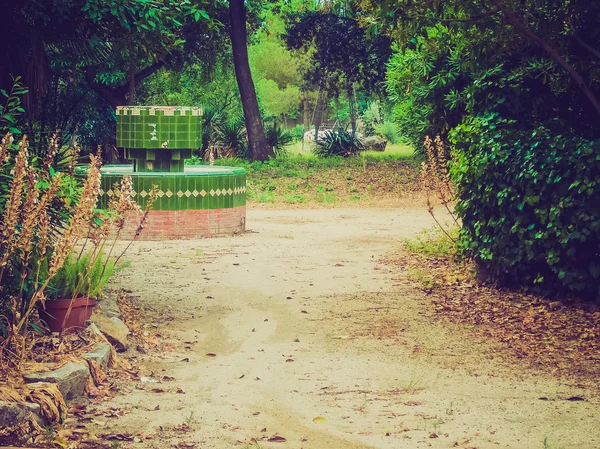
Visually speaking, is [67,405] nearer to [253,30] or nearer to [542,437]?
[542,437]

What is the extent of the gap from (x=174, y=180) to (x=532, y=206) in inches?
286

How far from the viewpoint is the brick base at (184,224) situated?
14375 millimetres

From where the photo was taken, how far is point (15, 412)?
5020 mm

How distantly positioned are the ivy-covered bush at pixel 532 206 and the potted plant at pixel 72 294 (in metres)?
4.28

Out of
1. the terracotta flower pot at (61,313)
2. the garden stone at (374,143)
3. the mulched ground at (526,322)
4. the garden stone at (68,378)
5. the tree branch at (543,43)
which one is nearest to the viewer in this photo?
the garden stone at (68,378)

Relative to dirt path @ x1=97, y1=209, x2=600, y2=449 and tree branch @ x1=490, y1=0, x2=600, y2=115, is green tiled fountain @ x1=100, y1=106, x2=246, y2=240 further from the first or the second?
tree branch @ x1=490, y1=0, x2=600, y2=115

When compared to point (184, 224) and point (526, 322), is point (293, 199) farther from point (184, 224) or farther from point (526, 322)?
point (526, 322)

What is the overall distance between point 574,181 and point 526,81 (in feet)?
7.85

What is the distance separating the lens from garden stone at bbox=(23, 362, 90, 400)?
5.57 m

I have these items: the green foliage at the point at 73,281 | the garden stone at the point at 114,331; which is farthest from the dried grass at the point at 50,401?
the garden stone at the point at 114,331

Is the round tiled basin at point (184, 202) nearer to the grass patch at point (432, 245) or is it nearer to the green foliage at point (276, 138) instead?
the grass patch at point (432, 245)

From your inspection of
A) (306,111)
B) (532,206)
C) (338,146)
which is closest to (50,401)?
(532,206)

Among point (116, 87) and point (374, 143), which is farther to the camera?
point (374, 143)

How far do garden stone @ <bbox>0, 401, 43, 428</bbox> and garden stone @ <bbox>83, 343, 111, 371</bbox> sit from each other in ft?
3.50
